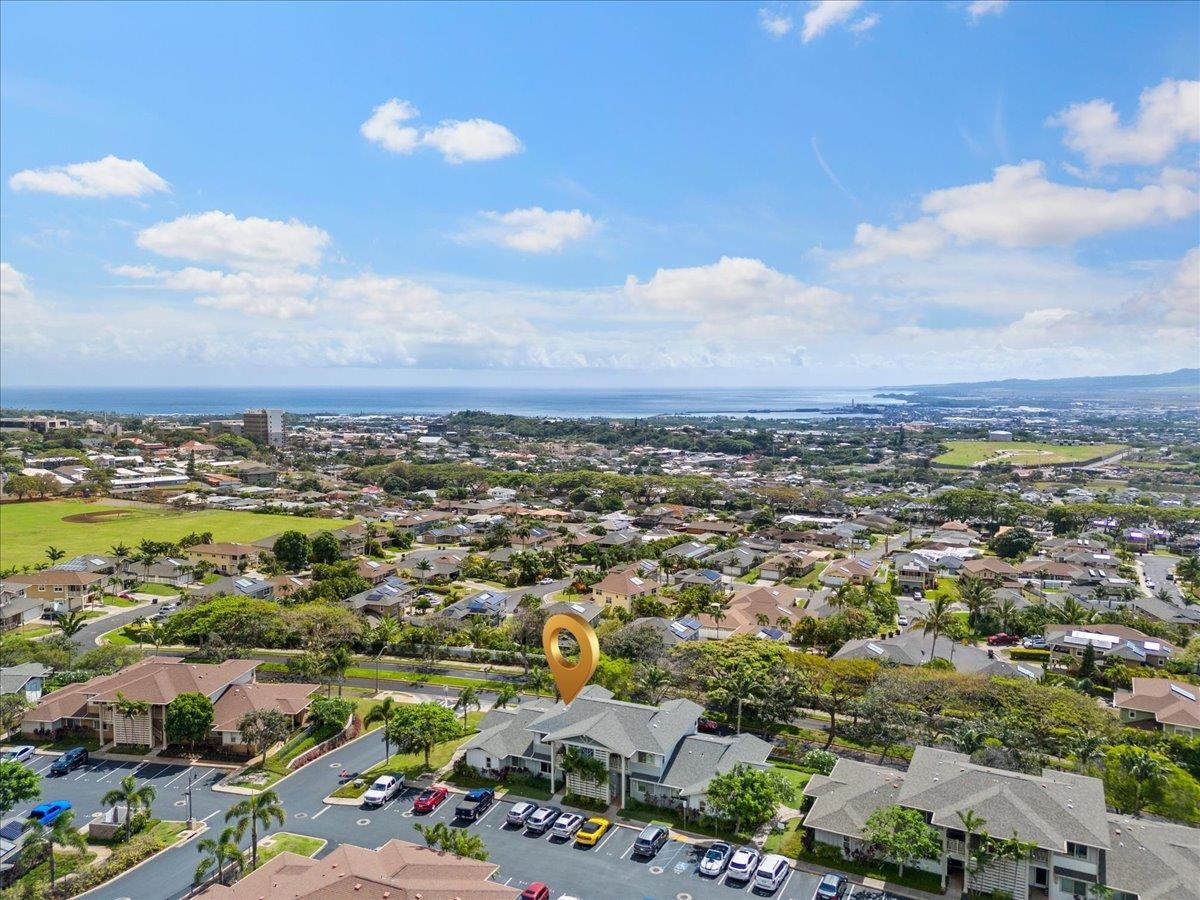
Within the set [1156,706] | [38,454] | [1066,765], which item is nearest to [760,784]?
[1066,765]

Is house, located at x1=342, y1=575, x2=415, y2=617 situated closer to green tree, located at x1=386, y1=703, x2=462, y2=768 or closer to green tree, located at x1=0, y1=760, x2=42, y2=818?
green tree, located at x1=386, y1=703, x2=462, y2=768

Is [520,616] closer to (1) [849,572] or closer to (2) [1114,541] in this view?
(1) [849,572]

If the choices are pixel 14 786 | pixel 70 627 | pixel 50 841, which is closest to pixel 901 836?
pixel 50 841

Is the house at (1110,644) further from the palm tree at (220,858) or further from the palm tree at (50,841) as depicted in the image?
the palm tree at (50,841)

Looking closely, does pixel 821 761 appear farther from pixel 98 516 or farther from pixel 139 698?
pixel 98 516

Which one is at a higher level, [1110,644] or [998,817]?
[998,817]
